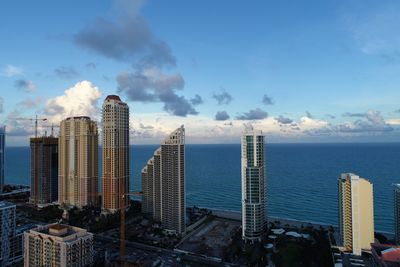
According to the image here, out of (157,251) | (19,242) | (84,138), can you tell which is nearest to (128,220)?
(157,251)

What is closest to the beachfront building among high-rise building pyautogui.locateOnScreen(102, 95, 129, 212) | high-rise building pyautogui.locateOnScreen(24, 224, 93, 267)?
high-rise building pyautogui.locateOnScreen(24, 224, 93, 267)

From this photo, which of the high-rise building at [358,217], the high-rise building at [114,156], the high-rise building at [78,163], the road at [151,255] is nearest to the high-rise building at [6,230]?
the road at [151,255]

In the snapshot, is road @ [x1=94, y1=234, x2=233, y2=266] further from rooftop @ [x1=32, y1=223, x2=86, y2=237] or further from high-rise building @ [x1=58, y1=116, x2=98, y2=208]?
high-rise building @ [x1=58, y1=116, x2=98, y2=208]

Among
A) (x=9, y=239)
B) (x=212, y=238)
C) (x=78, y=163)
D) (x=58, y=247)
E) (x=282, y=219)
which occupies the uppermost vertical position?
(x=78, y=163)

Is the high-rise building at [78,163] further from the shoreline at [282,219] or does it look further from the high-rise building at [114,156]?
the shoreline at [282,219]

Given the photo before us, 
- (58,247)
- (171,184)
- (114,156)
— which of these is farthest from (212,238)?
(114,156)

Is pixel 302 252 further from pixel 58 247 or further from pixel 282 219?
pixel 58 247
